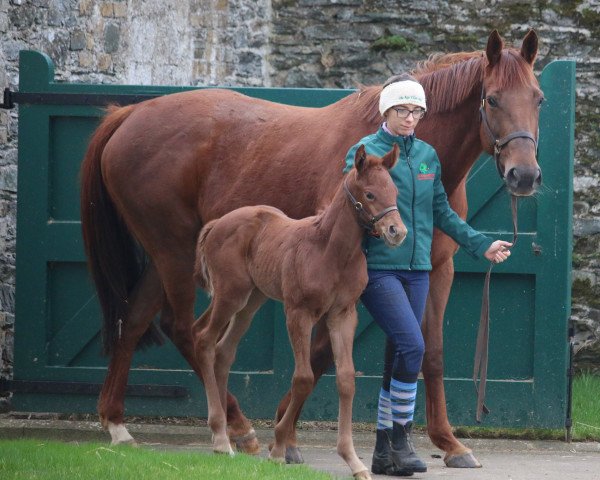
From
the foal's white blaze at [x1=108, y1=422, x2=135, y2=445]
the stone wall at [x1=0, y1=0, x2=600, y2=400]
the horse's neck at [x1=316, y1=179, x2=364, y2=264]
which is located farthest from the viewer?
the stone wall at [x1=0, y1=0, x2=600, y2=400]

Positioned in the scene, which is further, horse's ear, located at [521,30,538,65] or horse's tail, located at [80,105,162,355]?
horse's tail, located at [80,105,162,355]

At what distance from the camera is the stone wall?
7.50 meters

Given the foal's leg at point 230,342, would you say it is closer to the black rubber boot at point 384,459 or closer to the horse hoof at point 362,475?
the black rubber boot at point 384,459

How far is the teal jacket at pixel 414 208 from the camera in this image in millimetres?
5105

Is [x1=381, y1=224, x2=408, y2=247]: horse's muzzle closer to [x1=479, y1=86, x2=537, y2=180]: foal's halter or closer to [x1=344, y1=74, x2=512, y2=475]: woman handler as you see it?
[x1=344, y1=74, x2=512, y2=475]: woman handler

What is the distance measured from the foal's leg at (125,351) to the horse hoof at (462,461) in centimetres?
172

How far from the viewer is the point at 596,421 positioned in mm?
6906

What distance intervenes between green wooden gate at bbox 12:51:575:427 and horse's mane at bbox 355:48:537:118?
106 cm

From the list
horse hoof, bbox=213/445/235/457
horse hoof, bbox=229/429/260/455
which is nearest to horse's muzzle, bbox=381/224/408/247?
horse hoof, bbox=213/445/235/457

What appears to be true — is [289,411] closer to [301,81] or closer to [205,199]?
[205,199]

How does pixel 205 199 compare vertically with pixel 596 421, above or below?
above

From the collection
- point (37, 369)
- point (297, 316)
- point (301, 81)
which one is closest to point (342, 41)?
point (301, 81)

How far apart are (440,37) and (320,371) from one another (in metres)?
4.11

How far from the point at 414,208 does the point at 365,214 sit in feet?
1.48
